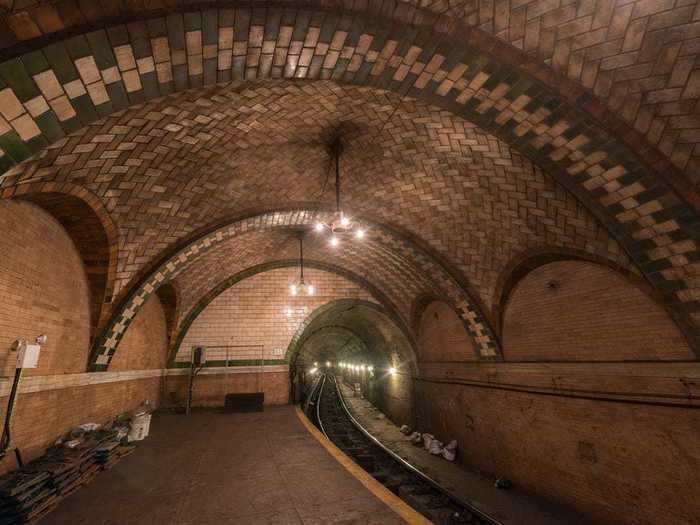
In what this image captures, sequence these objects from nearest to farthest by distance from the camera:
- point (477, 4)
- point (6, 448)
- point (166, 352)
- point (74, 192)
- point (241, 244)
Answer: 1. point (477, 4)
2. point (6, 448)
3. point (74, 192)
4. point (241, 244)
5. point (166, 352)

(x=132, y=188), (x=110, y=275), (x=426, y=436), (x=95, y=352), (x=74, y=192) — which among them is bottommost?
(x=426, y=436)

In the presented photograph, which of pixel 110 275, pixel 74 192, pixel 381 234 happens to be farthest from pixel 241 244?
pixel 74 192

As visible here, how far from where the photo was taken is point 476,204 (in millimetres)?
6188

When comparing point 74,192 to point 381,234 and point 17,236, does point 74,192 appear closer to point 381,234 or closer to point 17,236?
point 17,236

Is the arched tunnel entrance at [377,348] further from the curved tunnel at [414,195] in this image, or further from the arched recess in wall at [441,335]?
the curved tunnel at [414,195]

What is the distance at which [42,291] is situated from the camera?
5.00 metres

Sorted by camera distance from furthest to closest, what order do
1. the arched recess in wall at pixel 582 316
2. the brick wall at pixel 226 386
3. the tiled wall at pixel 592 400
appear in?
1. the brick wall at pixel 226 386
2. the arched recess in wall at pixel 582 316
3. the tiled wall at pixel 592 400

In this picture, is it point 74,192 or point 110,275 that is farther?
point 110,275

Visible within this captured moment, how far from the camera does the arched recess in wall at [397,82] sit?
2.69 meters

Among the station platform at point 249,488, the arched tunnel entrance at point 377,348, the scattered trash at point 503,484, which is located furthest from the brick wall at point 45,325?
the scattered trash at point 503,484

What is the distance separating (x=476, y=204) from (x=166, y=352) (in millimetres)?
9910

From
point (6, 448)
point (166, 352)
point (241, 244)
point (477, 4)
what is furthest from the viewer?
point (166, 352)

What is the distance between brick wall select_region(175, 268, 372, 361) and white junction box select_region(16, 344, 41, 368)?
6.47 meters

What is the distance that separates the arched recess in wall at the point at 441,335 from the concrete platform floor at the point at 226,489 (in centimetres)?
473
